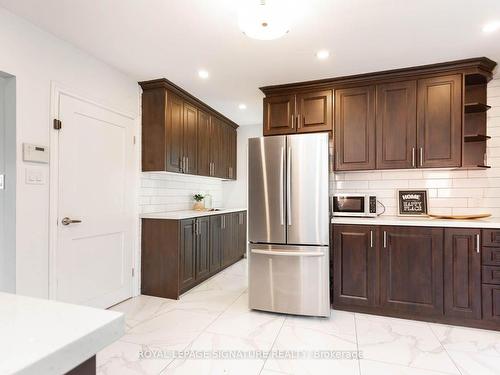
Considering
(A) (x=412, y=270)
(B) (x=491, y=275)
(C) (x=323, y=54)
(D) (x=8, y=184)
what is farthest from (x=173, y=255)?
(B) (x=491, y=275)

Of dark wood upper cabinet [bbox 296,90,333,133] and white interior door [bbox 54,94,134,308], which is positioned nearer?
white interior door [bbox 54,94,134,308]

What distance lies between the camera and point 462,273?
104 inches

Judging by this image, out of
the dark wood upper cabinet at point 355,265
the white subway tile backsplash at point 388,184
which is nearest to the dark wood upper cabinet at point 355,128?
the white subway tile backsplash at point 388,184

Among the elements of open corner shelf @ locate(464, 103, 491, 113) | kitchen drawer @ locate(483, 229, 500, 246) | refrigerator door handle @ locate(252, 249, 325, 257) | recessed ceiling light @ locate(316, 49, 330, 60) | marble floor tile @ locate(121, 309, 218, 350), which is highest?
recessed ceiling light @ locate(316, 49, 330, 60)

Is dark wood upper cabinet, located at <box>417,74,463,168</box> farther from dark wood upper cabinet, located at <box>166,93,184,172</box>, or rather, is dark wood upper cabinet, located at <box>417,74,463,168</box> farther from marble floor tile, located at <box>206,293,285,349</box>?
dark wood upper cabinet, located at <box>166,93,184,172</box>

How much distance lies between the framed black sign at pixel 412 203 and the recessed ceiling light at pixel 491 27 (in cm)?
157

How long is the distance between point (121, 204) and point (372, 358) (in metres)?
2.69

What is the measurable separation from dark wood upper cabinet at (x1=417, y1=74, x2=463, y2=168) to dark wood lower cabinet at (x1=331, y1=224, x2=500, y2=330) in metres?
0.72

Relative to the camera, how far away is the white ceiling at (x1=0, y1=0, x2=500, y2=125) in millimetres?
2053

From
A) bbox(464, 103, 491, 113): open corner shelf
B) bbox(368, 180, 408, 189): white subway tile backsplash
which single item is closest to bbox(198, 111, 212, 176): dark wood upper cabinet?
bbox(368, 180, 408, 189): white subway tile backsplash

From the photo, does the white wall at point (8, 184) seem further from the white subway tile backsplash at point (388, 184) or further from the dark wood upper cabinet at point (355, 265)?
the white subway tile backsplash at point (388, 184)

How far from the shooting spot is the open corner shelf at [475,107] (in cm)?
296

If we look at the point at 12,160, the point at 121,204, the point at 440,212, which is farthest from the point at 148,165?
the point at 440,212

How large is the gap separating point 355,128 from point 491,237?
5.10 ft
